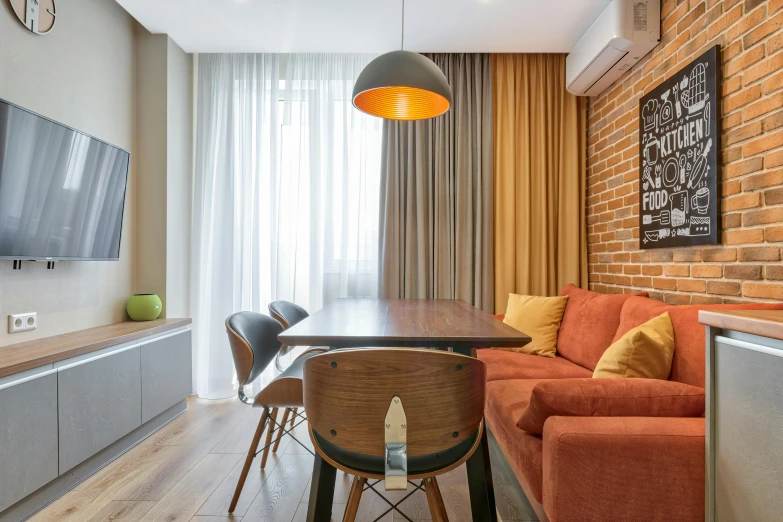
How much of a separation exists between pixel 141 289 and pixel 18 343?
1.17m

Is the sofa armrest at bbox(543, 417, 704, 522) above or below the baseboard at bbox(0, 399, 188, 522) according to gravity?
above

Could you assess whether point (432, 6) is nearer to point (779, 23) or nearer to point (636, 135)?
point (636, 135)

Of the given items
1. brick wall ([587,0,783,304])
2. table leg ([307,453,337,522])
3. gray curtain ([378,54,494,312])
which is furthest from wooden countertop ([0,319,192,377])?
brick wall ([587,0,783,304])

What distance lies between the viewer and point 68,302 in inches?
112

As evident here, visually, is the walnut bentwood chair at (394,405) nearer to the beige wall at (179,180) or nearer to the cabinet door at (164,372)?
the cabinet door at (164,372)

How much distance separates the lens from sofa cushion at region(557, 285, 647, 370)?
2.72 metres

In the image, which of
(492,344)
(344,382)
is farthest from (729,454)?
(344,382)

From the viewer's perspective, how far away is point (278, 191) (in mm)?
3975

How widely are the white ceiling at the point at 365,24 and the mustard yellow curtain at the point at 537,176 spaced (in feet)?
0.89

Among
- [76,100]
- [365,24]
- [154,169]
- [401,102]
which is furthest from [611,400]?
[154,169]

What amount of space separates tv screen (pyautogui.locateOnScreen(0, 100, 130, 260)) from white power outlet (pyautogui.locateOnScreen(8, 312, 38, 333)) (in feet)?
1.04

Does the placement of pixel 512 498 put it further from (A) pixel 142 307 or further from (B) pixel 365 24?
(B) pixel 365 24

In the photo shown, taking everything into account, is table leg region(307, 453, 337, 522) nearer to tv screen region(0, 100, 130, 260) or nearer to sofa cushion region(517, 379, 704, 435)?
sofa cushion region(517, 379, 704, 435)

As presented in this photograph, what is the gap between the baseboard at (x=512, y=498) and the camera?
1.83m
